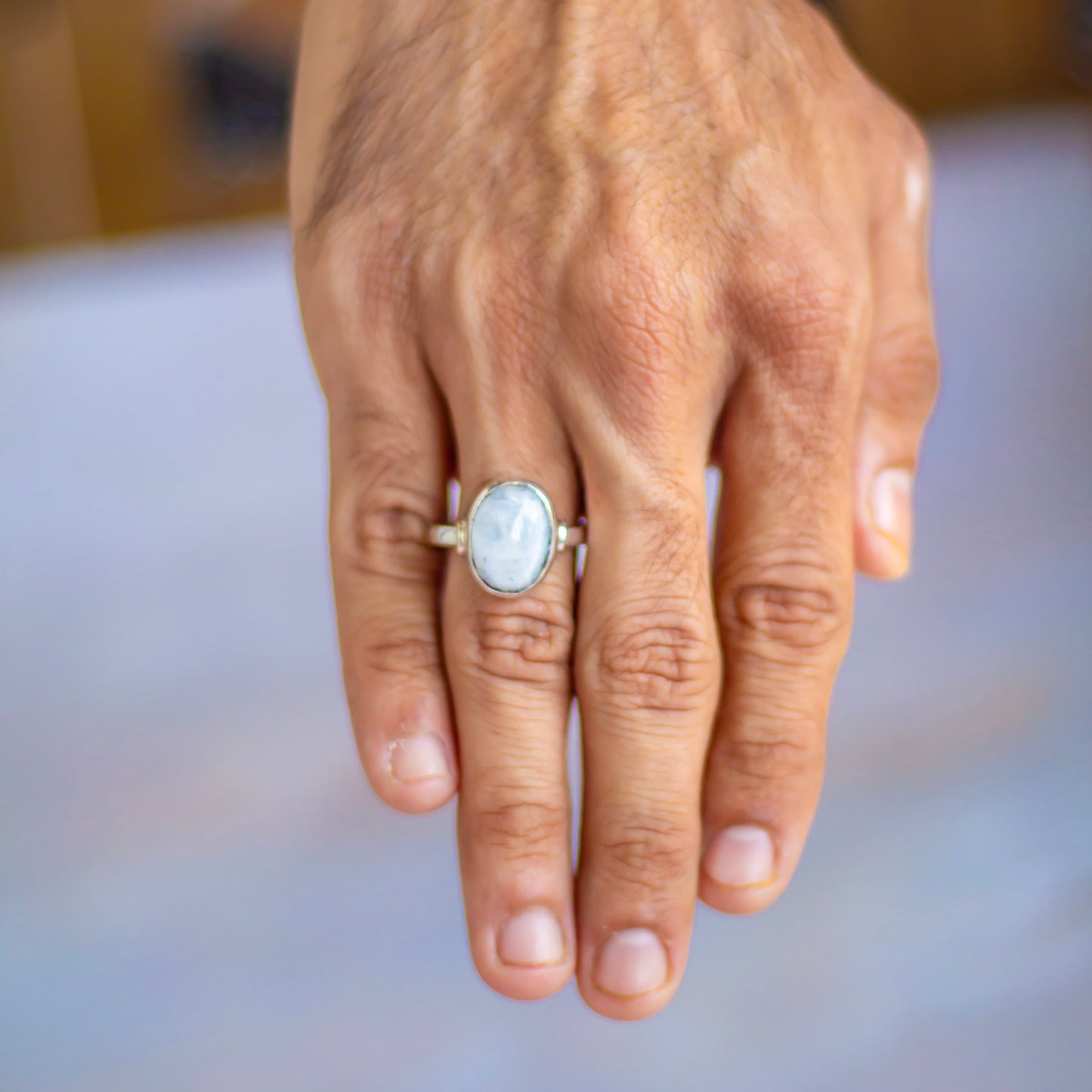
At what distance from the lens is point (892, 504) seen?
2.47 feet

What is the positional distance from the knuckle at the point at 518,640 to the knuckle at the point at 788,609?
0.12 metres

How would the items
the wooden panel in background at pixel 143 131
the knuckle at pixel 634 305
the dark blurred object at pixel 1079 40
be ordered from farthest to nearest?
1. the wooden panel in background at pixel 143 131
2. the dark blurred object at pixel 1079 40
3. the knuckle at pixel 634 305

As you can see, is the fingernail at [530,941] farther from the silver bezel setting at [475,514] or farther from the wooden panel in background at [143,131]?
the wooden panel in background at [143,131]

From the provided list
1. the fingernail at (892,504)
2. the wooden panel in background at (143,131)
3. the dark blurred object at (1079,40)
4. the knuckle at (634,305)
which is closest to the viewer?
the knuckle at (634,305)

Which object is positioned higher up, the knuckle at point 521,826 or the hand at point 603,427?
the hand at point 603,427

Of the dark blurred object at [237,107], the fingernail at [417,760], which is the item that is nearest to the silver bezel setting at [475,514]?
the fingernail at [417,760]

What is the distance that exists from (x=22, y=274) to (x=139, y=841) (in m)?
1.08

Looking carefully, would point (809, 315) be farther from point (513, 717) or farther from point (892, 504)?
point (513, 717)

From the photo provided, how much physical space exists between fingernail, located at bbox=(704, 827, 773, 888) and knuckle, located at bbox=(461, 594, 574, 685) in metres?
0.15

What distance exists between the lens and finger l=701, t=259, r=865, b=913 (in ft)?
2.18

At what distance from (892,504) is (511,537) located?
0.29 metres

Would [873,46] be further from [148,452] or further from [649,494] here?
[649,494]

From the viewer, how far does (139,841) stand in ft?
3.05

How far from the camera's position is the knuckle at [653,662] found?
2.12ft
